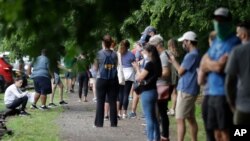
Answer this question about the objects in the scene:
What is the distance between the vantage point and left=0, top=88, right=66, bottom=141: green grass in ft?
44.5

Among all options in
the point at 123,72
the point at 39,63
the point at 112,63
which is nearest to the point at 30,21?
the point at 39,63

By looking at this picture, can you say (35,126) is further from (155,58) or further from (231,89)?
(231,89)

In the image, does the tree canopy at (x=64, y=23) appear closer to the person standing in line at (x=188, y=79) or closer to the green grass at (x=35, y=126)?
the person standing in line at (x=188, y=79)

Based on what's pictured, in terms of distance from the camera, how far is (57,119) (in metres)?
16.9

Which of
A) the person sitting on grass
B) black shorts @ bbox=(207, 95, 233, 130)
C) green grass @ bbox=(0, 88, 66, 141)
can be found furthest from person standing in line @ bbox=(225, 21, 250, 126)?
the person sitting on grass

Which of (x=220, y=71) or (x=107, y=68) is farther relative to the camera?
(x=107, y=68)

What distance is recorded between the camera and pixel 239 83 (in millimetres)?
7125

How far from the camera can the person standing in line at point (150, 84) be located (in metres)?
11.1

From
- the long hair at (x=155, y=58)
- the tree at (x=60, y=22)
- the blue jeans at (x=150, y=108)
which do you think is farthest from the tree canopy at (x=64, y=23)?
the blue jeans at (x=150, y=108)

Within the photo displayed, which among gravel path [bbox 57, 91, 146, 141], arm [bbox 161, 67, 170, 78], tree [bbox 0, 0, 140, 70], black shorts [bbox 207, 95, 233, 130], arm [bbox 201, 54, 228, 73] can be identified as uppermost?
tree [bbox 0, 0, 140, 70]

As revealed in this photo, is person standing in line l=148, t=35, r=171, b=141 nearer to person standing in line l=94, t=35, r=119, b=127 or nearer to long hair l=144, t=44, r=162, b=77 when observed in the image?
long hair l=144, t=44, r=162, b=77

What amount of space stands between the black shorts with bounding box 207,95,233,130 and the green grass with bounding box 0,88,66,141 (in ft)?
18.1

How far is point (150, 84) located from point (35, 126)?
16.4ft

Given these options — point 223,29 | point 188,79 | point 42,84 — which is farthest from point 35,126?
point 223,29
